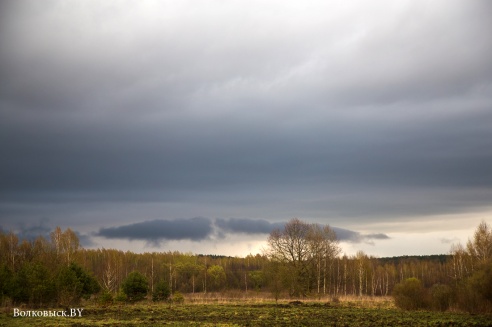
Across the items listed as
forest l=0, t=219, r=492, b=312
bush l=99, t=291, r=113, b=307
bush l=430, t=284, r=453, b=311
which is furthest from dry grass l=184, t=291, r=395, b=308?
bush l=99, t=291, r=113, b=307

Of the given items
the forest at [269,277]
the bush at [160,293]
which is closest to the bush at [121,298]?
the forest at [269,277]

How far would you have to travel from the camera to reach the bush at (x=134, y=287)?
65.2 m

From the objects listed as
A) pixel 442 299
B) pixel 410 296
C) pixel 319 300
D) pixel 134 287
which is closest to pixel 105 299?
pixel 134 287

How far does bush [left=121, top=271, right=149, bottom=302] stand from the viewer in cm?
6519

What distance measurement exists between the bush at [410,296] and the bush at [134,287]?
32449 mm

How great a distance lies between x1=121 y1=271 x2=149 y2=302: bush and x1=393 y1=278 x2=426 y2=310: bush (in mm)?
32449

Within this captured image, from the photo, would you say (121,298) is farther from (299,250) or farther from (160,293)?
(299,250)

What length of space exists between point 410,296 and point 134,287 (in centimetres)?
3493

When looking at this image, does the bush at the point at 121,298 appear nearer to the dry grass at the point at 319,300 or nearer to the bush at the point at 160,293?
the bush at the point at 160,293

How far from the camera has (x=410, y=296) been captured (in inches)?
2094

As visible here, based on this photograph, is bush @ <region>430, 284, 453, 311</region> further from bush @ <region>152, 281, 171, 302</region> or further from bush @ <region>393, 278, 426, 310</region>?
bush @ <region>152, 281, 171, 302</region>

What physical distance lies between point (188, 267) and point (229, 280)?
15.5m

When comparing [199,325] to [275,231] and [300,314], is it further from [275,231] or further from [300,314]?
[275,231]

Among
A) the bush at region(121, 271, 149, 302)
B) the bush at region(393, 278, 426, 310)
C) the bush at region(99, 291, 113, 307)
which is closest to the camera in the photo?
the bush at region(393, 278, 426, 310)
